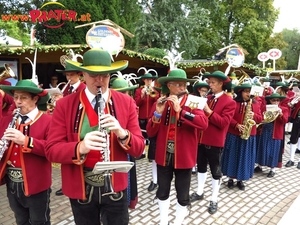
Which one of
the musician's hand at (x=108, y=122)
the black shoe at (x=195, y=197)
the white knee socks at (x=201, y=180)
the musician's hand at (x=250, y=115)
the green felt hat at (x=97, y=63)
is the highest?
the green felt hat at (x=97, y=63)

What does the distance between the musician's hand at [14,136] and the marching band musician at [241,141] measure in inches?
157

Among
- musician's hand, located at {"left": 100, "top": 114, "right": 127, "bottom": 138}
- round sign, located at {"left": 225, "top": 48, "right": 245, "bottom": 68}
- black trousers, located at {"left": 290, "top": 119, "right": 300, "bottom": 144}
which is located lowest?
black trousers, located at {"left": 290, "top": 119, "right": 300, "bottom": 144}

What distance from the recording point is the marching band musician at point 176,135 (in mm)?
3264

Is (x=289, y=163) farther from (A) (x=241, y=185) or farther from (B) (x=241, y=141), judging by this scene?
(B) (x=241, y=141)

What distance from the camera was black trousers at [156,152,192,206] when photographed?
346cm

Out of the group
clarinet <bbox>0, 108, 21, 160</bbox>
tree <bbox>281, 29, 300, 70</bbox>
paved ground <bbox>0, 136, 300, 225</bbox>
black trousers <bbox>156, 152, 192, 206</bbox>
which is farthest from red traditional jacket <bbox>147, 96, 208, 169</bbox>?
tree <bbox>281, 29, 300, 70</bbox>

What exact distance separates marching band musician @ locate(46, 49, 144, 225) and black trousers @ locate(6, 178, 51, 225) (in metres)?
0.71

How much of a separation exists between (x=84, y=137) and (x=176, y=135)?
1607 millimetres

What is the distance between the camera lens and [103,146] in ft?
6.13

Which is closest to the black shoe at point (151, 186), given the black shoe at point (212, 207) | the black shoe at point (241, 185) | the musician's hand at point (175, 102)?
the black shoe at point (212, 207)

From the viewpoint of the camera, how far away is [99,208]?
93.9 inches

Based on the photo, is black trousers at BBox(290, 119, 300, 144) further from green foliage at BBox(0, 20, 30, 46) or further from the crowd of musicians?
green foliage at BBox(0, 20, 30, 46)

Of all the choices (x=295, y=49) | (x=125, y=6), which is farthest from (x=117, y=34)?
(x=295, y=49)

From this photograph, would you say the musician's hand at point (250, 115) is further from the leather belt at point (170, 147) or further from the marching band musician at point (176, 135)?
the leather belt at point (170, 147)
